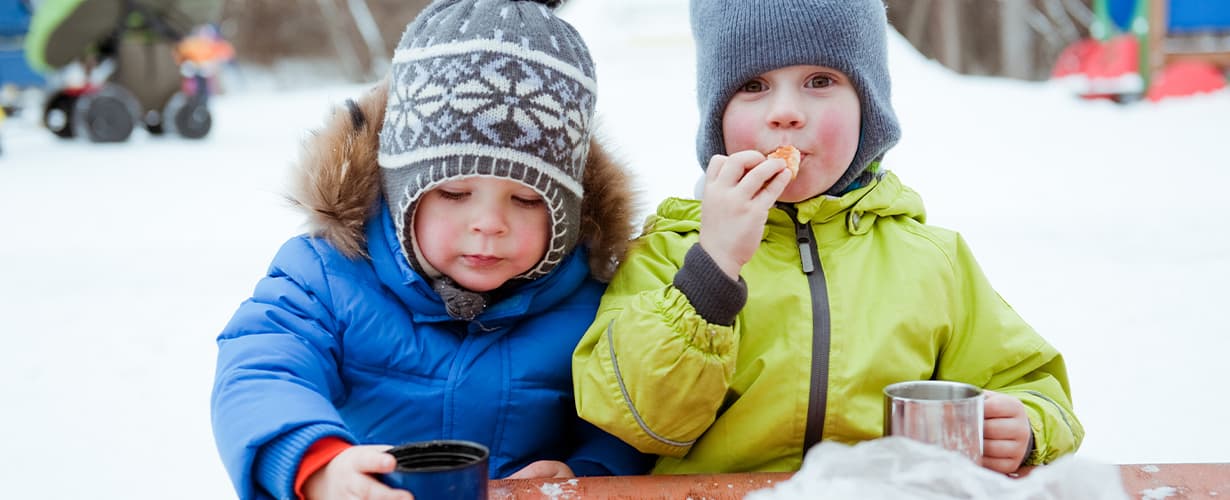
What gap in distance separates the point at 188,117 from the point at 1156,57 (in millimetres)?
7456

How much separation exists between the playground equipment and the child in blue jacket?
8.19 meters

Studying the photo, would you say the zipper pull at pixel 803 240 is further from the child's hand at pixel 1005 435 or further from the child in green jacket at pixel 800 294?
the child's hand at pixel 1005 435

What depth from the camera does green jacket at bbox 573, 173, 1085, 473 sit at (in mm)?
1239

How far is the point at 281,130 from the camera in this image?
30.4 feet

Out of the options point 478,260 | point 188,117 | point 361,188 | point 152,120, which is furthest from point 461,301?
point 152,120

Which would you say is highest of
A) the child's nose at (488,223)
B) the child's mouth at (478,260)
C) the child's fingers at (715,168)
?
the child's fingers at (715,168)

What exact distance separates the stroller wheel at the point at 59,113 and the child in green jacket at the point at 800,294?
8245 mm

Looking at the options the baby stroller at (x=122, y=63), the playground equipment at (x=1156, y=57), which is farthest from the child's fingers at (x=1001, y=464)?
the playground equipment at (x=1156, y=57)

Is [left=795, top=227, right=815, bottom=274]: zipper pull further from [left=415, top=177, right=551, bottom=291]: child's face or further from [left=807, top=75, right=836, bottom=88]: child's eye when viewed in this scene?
[left=415, top=177, right=551, bottom=291]: child's face

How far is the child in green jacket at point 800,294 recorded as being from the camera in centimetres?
119

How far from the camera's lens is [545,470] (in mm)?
1332

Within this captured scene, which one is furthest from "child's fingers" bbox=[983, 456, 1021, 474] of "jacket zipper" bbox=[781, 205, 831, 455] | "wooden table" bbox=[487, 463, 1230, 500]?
"jacket zipper" bbox=[781, 205, 831, 455]

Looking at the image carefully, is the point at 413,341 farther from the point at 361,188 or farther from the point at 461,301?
the point at 361,188

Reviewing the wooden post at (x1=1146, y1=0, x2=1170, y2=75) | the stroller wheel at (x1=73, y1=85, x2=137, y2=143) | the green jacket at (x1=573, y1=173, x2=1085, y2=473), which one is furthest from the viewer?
the wooden post at (x1=1146, y1=0, x2=1170, y2=75)
